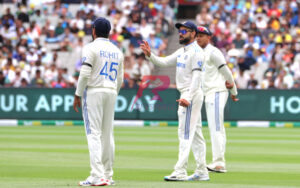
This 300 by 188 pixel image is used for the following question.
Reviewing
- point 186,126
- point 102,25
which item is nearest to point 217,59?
point 186,126

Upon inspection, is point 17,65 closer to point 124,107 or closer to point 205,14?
point 124,107

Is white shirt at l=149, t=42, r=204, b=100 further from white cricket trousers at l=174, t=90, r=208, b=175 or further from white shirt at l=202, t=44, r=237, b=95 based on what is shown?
white shirt at l=202, t=44, r=237, b=95

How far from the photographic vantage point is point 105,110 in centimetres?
940

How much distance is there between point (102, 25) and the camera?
30.5 feet

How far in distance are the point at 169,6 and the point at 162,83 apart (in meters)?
6.61

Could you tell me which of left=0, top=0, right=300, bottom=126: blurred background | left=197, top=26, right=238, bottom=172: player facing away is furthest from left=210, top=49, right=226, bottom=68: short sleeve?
left=0, top=0, right=300, bottom=126: blurred background

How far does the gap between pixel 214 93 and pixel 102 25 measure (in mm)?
3209

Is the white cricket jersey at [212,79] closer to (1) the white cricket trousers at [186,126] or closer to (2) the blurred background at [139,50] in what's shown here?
(1) the white cricket trousers at [186,126]

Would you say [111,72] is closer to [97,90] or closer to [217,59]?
[97,90]

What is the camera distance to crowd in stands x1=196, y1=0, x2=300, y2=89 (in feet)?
87.5

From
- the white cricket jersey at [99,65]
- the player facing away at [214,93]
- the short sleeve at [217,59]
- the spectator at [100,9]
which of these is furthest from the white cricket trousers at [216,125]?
the spectator at [100,9]

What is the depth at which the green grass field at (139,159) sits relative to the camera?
402 inches

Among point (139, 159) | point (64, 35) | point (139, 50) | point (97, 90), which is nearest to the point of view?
point (97, 90)

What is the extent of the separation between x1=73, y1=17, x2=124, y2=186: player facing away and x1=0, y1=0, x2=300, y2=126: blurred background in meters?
16.3
